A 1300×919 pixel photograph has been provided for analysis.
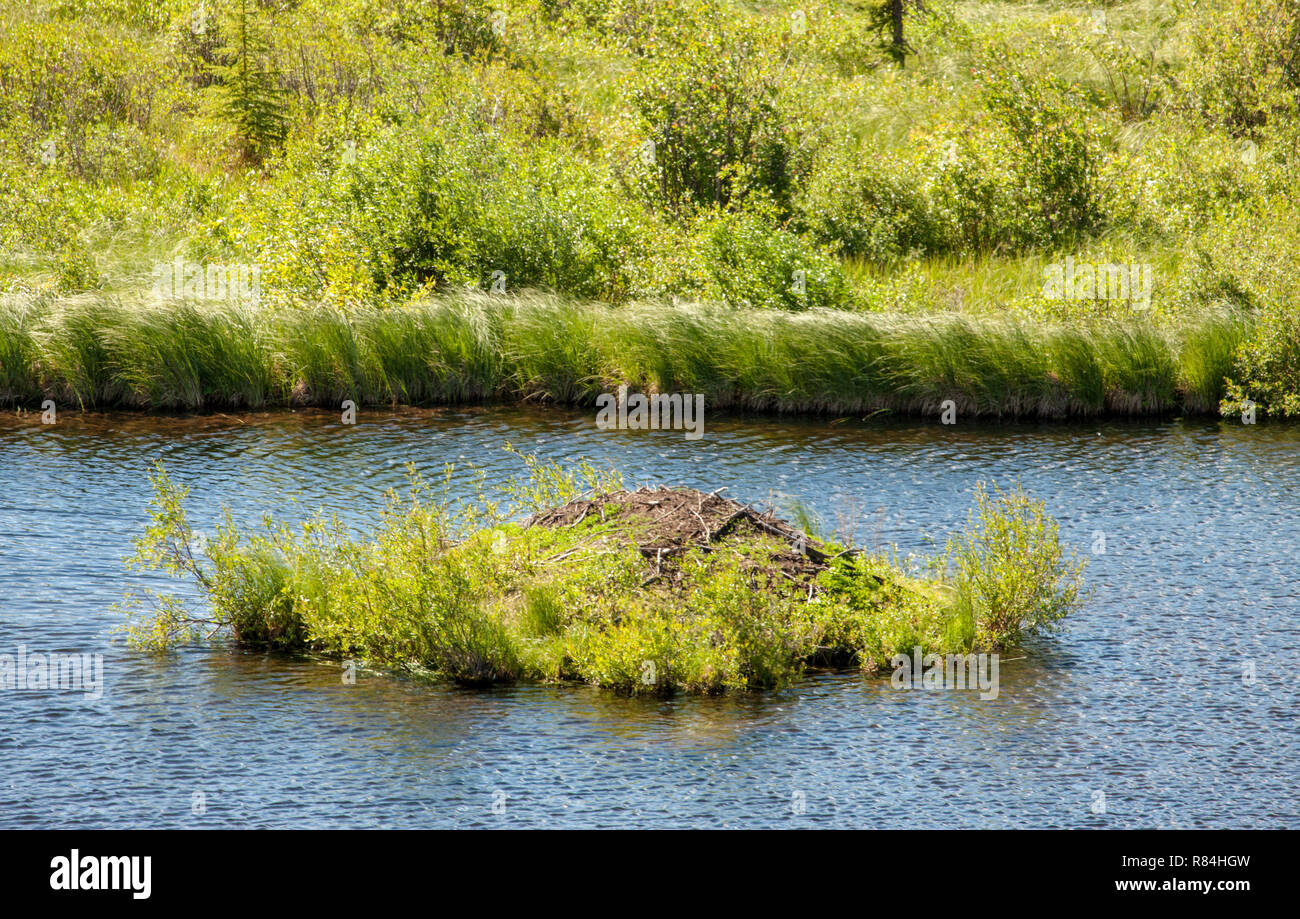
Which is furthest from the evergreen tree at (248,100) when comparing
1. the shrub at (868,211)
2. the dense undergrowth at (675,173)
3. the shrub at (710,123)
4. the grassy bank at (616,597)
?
the grassy bank at (616,597)

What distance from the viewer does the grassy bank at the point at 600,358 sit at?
28.4 meters

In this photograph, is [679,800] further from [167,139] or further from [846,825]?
[167,139]

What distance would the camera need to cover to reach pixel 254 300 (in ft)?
101

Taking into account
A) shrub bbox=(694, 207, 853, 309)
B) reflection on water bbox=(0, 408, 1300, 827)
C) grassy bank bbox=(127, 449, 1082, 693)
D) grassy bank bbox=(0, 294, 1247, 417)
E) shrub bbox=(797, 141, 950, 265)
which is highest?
shrub bbox=(797, 141, 950, 265)

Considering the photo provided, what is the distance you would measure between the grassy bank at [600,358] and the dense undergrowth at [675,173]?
0.54 ft

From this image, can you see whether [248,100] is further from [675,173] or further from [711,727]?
[711,727]

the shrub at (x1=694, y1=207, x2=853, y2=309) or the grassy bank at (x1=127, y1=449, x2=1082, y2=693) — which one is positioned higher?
Answer: the shrub at (x1=694, y1=207, x2=853, y2=309)

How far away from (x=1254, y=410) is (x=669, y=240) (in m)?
13.1

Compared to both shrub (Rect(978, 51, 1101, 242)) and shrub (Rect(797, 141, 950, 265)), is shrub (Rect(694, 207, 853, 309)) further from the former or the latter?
shrub (Rect(978, 51, 1101, 242))

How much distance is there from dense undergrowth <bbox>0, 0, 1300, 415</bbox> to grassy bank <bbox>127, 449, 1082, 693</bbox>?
44.6 feet

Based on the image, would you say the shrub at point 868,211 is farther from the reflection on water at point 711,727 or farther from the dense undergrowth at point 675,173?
the reflection on water at point 711,727

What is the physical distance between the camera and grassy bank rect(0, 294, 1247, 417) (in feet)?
93.0

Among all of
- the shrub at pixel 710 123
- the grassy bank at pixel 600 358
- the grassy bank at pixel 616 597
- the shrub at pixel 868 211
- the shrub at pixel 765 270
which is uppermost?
the shrub at pixel 710 123

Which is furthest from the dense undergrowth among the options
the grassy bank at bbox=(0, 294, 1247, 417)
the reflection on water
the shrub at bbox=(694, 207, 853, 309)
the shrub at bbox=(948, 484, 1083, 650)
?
the shrub at bbox=(948, 484, 1083, 650)
